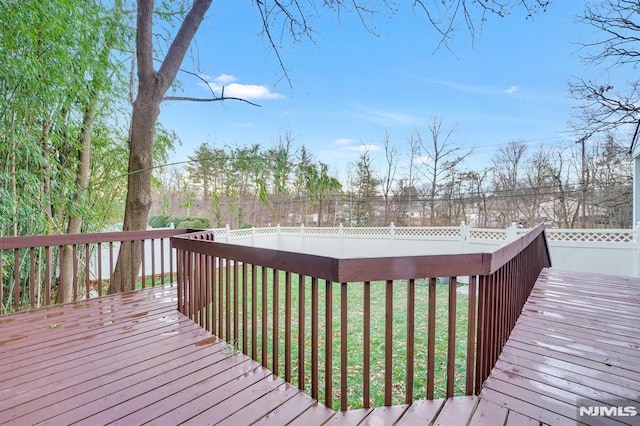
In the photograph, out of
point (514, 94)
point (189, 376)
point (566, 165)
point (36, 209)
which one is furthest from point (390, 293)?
point (566, 165)

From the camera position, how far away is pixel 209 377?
1.96 meters

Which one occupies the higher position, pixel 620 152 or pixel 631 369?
pixel 620 152

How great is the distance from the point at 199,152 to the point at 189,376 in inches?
341

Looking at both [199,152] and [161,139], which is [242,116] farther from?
[161,139]

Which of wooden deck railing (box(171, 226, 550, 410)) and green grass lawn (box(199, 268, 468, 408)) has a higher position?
wooden deck railing (box(171, 226, 550, 410))

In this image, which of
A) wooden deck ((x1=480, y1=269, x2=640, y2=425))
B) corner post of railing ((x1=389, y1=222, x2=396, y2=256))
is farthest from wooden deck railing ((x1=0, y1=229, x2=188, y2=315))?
corner post of railing ((x1=389, y1=222, x2=396, y2=256))

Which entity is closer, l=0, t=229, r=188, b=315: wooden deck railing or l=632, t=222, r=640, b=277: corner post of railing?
l=0, t=229, r=188, b=315: wooden deck railing

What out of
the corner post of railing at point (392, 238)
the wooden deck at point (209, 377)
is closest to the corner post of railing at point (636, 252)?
the wooden deck at point (209, 377)

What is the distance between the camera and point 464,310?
5.93 metres

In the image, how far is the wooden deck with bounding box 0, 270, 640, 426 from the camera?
1.59 meters

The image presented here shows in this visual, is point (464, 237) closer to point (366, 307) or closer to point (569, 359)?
point (569, 359)

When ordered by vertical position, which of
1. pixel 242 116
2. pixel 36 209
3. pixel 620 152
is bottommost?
pixel 36 209

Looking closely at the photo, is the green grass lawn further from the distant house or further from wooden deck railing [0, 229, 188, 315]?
the distant house

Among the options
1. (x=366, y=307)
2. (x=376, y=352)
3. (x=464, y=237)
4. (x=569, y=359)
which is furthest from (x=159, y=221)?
(x=569, y=359)
